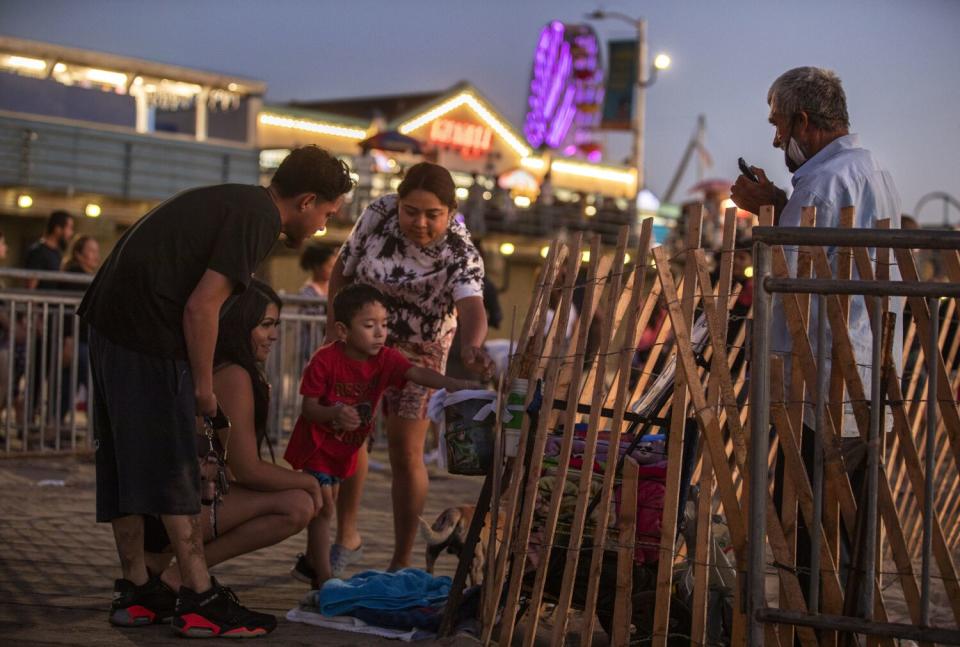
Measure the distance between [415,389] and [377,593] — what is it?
1.18 metres

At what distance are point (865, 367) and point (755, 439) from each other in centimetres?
79

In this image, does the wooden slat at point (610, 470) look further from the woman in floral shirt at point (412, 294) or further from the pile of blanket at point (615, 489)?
the woman in floral shirt at point (412, 294)

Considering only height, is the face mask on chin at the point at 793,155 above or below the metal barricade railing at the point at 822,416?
above

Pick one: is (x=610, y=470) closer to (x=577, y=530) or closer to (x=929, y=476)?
(x=577, y=530)

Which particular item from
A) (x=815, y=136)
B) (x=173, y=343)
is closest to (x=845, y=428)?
(x=815, y=136)

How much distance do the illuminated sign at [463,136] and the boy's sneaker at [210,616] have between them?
135ft

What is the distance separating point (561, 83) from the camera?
48.6 m

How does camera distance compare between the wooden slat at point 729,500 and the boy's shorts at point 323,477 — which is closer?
the wooden slat at point 729,500

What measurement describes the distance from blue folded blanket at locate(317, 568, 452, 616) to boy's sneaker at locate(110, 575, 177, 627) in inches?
24.1

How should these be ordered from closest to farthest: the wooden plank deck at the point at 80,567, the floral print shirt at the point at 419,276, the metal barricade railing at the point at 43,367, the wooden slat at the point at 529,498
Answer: the wooden slat at the point at 529,498
the wooden plank deck at the point at 80,567
the floral print shirt at the point at 419,276
the metal barricade railing at the point at 43,367

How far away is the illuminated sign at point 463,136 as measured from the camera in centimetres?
4575

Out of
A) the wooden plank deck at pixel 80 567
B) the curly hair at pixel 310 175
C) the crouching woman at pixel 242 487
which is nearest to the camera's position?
the wooden plank deck at pixel 80 567

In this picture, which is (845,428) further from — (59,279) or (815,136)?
(59,279)

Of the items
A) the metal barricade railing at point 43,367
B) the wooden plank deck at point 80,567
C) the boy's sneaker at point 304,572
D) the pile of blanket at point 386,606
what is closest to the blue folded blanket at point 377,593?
the pile of blanket at point 386,606
